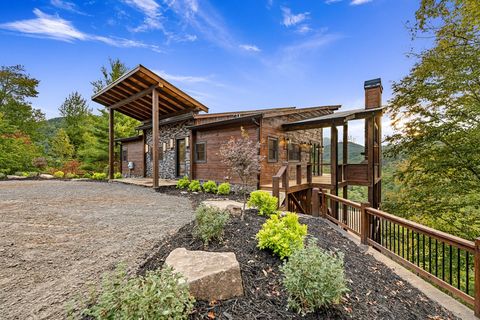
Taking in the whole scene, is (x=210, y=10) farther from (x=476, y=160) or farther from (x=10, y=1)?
(x=476, y=160)

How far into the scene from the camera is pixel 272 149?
8680mm

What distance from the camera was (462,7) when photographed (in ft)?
17.3

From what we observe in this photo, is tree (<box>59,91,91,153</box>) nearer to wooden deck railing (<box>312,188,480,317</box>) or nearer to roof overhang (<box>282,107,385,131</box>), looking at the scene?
roof overhang (<box>282,107,385,131</box>)

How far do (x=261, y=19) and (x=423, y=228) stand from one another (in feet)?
32.9

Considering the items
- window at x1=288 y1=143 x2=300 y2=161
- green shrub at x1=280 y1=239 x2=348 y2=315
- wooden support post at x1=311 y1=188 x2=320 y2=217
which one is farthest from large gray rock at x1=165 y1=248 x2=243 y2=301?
window at x1=288 y1=143 x2=300 y2=161

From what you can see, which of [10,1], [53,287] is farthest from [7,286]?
[10,1]

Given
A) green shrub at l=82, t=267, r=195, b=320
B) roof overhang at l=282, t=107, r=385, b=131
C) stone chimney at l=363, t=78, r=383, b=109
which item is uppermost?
stone chimney at l=363, t=78, r=383, b=109

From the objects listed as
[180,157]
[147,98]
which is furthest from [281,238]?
[147,98]

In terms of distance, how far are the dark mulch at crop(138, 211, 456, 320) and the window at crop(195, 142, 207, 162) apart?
258 inches

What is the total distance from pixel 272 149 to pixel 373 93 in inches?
189

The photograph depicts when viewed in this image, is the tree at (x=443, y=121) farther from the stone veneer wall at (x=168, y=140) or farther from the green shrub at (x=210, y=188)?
the stone veneer wall at (x=168, y=140)

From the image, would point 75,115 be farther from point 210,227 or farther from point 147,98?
point 210,227

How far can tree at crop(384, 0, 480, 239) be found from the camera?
5.61 meters

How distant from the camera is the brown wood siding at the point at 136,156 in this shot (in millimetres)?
14109
